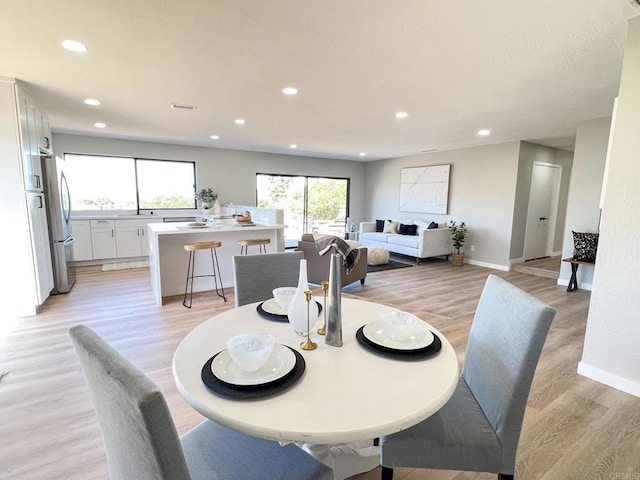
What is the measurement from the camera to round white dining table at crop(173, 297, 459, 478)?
2.68ft

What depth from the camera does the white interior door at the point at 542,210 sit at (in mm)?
6305

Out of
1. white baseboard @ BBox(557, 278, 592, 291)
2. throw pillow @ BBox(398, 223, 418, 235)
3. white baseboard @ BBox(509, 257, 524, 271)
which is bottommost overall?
white baseboard @ BBox(557, 278, 592, 291)

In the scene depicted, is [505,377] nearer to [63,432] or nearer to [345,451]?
[345,451]

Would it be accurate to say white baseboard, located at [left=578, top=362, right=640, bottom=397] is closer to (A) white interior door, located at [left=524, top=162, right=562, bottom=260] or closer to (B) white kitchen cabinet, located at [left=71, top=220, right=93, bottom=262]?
(A) white interior door, located at [left=524, top=162, right=562, bottom=260]

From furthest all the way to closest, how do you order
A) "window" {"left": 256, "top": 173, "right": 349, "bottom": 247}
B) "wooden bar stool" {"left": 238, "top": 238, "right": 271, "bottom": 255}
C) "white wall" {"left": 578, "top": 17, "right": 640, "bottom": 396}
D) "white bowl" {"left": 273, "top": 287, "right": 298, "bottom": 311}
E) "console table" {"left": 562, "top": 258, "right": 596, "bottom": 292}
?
"window" {"left": 256, "top": 173, "right": 349, "bottom": 247}, "console table" {"left": 562, "top": 258, "right": 596, "bottom": 292}, "wooden bar stool" {"left": 238, "top": 238, "right": 271, "bottom": 255}, "white wall" {"left": 578, "top": 17, "right": 640, "bottom": 396}, "white bowl" {"left": 273, "top": 287, "right": 298, "bottom": 311}

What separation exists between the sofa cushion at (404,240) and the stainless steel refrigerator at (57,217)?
18.5 ft

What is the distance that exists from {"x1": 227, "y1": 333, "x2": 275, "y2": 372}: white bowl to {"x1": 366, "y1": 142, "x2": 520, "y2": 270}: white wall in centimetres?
615

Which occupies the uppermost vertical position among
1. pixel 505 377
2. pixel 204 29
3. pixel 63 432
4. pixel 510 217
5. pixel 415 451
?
pixel 204 29

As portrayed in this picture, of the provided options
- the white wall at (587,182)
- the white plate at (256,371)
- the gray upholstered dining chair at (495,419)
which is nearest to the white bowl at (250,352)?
the white plate at (256,371)

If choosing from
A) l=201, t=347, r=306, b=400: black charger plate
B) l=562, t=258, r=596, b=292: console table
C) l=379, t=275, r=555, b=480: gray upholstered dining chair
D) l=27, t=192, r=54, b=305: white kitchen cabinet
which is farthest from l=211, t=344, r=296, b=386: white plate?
l=562, t=258, r=596, b=292: console table

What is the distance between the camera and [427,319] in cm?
346

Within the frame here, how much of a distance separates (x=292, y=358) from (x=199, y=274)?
365cm

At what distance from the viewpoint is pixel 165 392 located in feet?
7.00

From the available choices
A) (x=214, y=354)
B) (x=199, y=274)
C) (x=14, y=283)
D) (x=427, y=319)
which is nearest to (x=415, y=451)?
(x=214, y=354)
